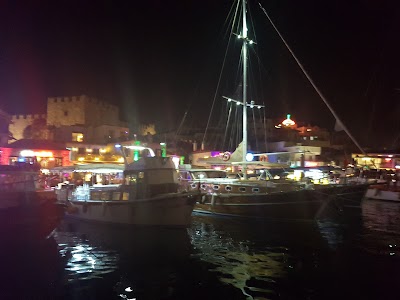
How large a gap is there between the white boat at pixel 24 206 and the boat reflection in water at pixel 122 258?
2.08m

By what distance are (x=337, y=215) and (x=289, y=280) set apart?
1688cm

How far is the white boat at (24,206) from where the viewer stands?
22844mm

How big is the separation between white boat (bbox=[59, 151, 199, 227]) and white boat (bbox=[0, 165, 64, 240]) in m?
3.19

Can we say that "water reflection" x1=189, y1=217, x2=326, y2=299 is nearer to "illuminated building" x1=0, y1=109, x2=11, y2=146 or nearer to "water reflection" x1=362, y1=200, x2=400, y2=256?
"water reflection" x1=362, y1=200, x2=400, y2=256

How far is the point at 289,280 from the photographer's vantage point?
1305cm

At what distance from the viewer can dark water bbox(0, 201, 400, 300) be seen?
39.5 feet

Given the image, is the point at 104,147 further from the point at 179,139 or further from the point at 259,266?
the point at 259,266

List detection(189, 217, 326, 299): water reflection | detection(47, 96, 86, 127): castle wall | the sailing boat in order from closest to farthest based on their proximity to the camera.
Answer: detection(189, 217, 326, 299): water reflection, the sailing boat, detection(47, 96, 86, 127): castle wall

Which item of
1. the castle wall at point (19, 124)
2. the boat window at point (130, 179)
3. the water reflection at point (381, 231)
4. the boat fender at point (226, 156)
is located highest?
the castle wall at point (19, 124)

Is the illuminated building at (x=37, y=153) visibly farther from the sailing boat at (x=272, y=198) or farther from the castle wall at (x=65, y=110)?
the sailing boat at (x=272, y=198)

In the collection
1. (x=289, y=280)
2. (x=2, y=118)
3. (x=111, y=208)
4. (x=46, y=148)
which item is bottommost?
(x=289, y=280)

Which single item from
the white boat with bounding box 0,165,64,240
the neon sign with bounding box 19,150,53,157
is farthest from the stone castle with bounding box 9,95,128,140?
the white boat with bounding box 0,165,64,240

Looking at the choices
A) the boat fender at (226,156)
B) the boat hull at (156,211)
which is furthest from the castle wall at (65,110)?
the boat hull at (156,211)

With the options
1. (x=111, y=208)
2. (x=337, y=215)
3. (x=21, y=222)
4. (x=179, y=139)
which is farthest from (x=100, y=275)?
(x=179, y=139)
